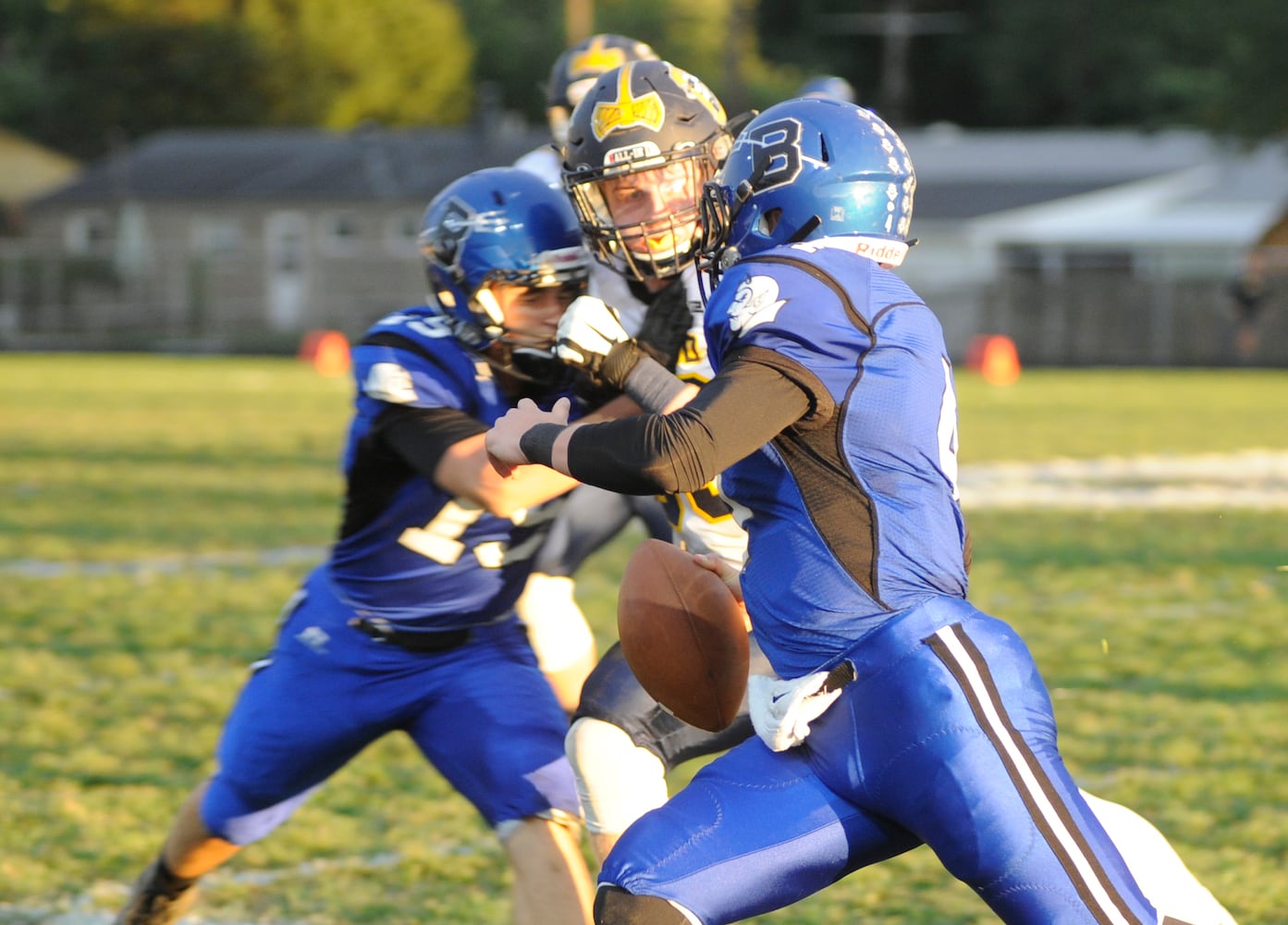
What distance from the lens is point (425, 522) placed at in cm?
342

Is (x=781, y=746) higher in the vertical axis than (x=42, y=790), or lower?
higher

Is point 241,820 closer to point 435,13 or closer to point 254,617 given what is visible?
point 254,617

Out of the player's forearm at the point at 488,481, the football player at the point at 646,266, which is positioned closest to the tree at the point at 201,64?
the football player at the point at 646,266

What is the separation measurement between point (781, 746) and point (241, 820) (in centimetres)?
141

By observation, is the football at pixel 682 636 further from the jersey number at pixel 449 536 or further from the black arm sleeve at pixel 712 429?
the jersey number at pixel 449 536

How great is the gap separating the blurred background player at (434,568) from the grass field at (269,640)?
2.09 feet

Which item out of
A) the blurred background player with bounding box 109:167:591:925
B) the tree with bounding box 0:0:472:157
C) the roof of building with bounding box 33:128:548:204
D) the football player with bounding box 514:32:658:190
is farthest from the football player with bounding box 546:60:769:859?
the tree with bounding box 0:0:472:157

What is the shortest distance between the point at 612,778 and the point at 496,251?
1.03 metres

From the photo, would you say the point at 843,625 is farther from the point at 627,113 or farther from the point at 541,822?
the point at 627,113

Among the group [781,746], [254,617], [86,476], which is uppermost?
[781,746]

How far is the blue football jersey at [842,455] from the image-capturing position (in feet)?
8.18

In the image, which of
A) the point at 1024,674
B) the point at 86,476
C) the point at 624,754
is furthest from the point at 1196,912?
the point at 86,476

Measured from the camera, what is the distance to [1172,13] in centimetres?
4138

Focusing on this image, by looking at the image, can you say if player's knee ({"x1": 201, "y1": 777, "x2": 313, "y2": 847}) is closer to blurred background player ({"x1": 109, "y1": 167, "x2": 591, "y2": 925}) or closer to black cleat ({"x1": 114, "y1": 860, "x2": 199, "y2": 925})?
blurred background player ({"x1": 109, "y1": 167, "x2": 591, "y2": 925})
